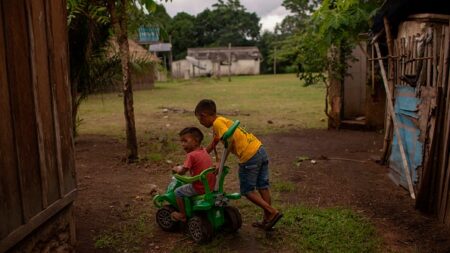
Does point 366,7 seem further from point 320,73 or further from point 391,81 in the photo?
point 320,73

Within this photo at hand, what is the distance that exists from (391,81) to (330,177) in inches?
74.0

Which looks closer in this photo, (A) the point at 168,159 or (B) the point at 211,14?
(A) the point at 168,159

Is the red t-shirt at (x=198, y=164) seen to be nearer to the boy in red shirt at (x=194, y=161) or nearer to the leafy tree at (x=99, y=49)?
the boy in red shirt at (x=194, y=161)

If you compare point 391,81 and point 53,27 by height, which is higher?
point 53,27

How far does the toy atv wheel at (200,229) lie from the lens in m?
4.31

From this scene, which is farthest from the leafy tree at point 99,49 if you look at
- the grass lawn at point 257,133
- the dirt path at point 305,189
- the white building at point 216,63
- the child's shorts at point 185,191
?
the white building at point 216,63

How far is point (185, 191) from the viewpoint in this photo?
4.45 m

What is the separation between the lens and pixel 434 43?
5.33m

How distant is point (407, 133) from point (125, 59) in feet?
16.1

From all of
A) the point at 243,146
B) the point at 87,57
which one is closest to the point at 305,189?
the point at 243,146

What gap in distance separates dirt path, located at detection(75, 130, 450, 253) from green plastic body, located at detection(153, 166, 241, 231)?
319mm

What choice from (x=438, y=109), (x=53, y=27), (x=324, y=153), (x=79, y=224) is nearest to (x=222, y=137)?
(x=53, y=27)

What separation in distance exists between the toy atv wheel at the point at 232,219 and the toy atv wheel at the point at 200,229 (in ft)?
0.79

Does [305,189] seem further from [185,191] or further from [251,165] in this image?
[185,191]
